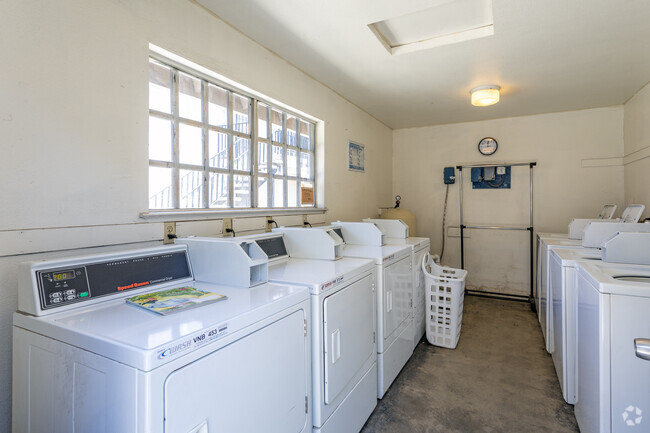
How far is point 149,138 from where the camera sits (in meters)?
1.78

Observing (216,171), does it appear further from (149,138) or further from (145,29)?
(145,29)

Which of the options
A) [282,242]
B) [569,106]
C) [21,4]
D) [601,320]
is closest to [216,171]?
[282,242]

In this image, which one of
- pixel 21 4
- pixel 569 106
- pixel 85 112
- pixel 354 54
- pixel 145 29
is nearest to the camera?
pixel 21 4

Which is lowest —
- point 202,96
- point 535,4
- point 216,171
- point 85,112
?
point 216,171

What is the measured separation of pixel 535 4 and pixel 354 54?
3.97 ft

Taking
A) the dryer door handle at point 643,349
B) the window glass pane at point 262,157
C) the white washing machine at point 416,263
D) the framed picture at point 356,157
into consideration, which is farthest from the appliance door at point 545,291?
the window glass pane at point 262,157

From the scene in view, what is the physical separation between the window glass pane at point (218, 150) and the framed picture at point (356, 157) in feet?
5.63

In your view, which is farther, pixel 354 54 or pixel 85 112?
pixel 354 54

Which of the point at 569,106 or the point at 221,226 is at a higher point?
the point at 569,106

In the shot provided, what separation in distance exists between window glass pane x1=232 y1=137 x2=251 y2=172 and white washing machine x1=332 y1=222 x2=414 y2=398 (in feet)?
3.09

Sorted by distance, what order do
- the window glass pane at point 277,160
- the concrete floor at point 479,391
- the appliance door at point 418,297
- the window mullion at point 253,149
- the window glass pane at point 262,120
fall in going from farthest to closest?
1. the appliance door at point 418,297
2. the window glass pane at point 277,160
3. the window glass pane at point 262,120
4. the window mullion at point 253,149
5. the concrete floor at point 479,391

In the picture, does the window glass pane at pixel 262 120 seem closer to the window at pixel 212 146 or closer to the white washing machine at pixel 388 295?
the window at pixel 212 146

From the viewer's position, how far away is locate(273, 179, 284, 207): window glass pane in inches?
108

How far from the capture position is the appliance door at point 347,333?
1.53 meters
